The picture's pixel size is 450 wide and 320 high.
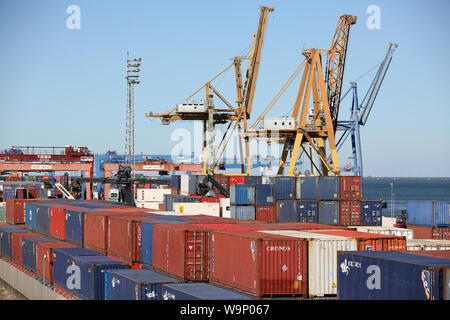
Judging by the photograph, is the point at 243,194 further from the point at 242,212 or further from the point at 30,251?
the point at 30,251

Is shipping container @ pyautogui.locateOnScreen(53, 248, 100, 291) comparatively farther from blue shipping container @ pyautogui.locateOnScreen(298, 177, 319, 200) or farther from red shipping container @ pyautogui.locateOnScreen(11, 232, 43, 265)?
blue shipping container @ pyautogui.locateOnScreen(298, 177, 319, 200)

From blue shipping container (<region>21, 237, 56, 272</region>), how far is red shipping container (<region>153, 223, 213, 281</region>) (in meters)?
15.6

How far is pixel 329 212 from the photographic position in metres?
49.5

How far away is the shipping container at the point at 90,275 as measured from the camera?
89.2ft

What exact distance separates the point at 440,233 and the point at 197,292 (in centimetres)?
3432

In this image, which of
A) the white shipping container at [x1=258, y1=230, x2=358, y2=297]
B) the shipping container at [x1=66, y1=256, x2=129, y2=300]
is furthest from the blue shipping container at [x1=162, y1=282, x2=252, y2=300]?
the shipping container at [x1=66, y1=256, x2=129, y2=300]

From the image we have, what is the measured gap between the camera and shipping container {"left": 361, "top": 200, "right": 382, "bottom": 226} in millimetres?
49406

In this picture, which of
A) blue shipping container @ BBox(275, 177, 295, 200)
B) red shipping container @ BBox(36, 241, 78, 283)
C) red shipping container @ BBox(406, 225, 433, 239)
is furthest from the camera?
blue shipping container @ BBox(275, 177, 295, 200)

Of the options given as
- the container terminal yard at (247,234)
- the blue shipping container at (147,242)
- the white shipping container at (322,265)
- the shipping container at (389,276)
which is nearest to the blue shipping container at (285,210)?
the container terminal yard at (247,234)

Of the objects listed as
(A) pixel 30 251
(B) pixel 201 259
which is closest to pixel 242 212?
(A) pixel 30 251

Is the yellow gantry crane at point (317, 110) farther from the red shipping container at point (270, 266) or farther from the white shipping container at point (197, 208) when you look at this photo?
the red shipping container at point (270, 266)
